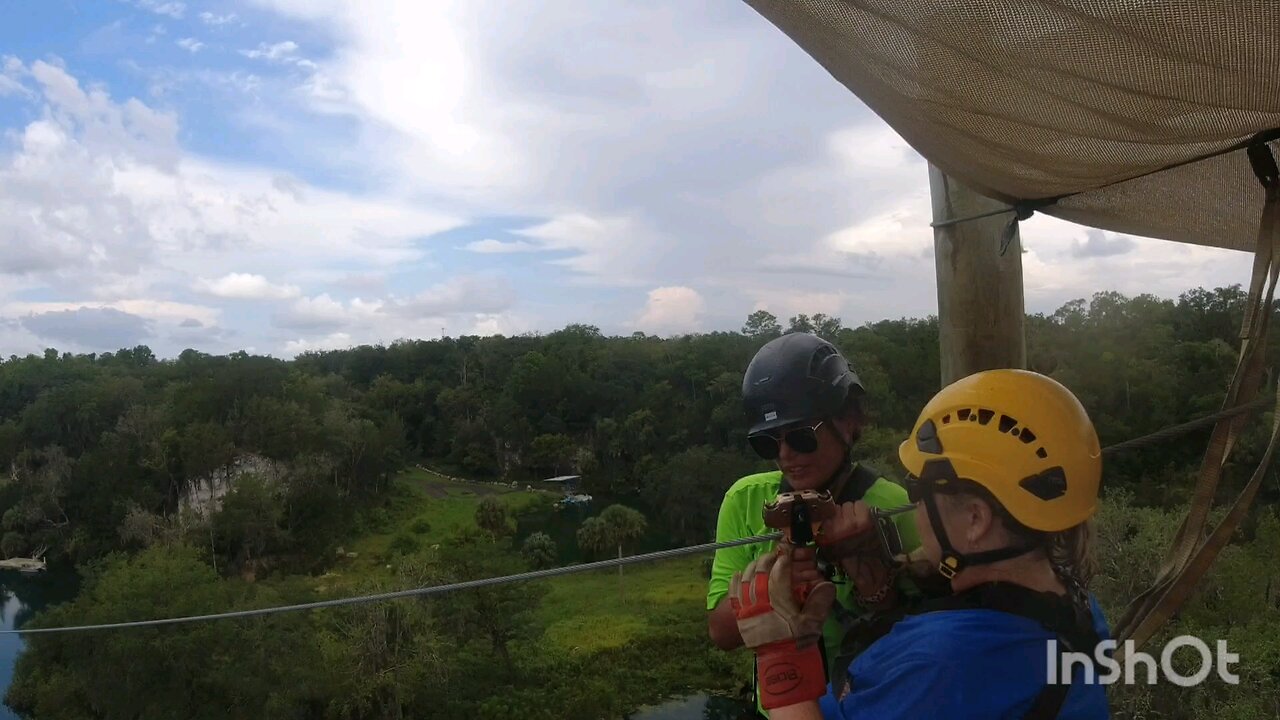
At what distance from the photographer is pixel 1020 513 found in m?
1.16

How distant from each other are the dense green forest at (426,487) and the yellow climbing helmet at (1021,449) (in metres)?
7.02

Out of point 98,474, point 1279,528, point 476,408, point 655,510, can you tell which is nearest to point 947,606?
point 1279,528

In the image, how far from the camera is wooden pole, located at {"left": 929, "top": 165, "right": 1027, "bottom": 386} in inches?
77.3

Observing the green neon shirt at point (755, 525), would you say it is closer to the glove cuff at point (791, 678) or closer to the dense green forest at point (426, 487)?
the glove cuff at point (791, 678)

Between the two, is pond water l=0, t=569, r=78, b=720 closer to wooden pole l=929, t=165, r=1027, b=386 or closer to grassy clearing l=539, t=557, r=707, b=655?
grassy clearing l=539, t=557, r=707, b=655

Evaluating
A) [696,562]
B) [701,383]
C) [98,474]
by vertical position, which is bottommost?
[696,562]

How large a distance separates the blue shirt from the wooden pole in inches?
40.4

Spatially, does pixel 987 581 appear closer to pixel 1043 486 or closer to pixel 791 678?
pixel 1043 486

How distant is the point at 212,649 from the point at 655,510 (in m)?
18.9

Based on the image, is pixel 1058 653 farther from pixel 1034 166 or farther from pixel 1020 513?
pixel 1034 166

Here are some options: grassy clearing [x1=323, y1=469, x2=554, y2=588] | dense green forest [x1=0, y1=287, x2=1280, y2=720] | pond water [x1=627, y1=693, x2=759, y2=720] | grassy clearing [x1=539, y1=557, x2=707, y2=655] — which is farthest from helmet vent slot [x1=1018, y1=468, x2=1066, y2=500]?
grassy clearing [x1=323, y1=469, x2=554, y2=588]

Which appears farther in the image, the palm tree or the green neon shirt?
the palm tree

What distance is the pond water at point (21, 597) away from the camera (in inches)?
1062

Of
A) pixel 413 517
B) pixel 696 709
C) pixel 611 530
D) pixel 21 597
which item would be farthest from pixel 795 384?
pixel 413 517
